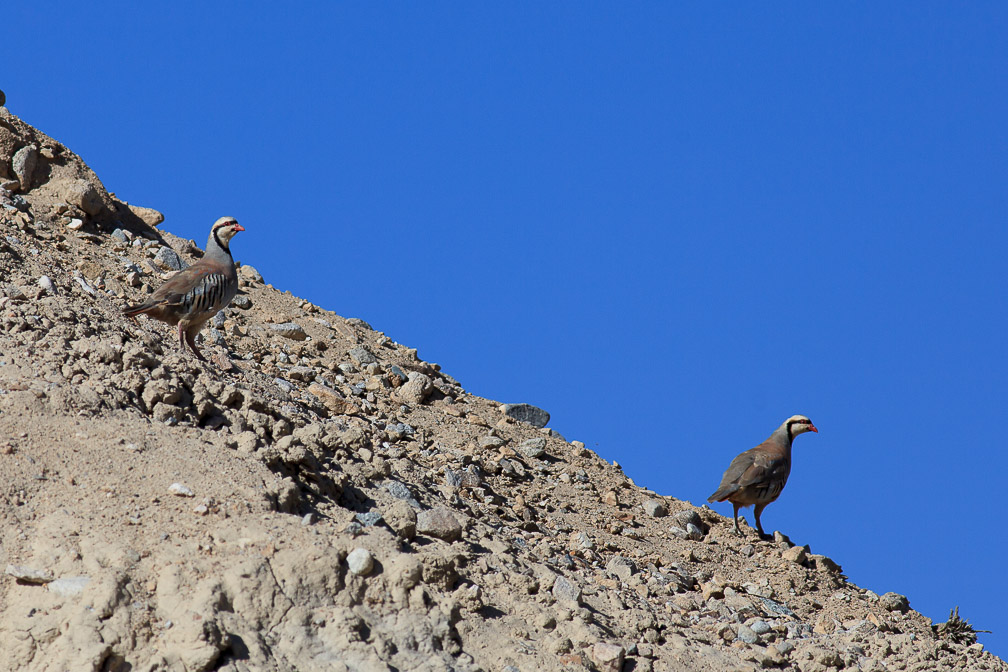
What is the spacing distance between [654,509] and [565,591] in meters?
4.15

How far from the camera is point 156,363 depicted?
26.7 ft

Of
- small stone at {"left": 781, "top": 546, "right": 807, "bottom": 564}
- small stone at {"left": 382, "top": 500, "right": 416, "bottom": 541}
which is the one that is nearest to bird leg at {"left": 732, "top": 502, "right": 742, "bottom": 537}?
small stone at {"left": 781, "top": 546, "right": 807, "bottom": 564}

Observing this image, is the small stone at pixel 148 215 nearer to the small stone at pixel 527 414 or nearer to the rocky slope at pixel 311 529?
the rocky slope at pixel 311 529

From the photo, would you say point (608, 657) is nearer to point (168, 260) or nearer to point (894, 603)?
point (894, 603)

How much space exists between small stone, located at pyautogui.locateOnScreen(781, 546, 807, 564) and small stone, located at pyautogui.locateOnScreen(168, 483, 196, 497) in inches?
263

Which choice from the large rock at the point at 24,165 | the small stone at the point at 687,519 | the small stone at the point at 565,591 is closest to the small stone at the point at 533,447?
the small stone at the point at 687,519

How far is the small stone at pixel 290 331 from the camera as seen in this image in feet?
40.0

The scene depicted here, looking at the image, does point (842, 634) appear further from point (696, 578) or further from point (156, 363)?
point (156, 363)

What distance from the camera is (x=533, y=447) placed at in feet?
38.7

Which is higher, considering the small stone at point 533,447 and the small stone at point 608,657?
the small stone at point 533,447

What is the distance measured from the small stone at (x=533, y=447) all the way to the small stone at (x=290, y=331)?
8.78 feet

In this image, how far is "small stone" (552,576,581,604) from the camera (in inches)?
290

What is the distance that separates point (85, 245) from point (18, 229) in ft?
2.90

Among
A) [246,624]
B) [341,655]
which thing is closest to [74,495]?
[246,624]
